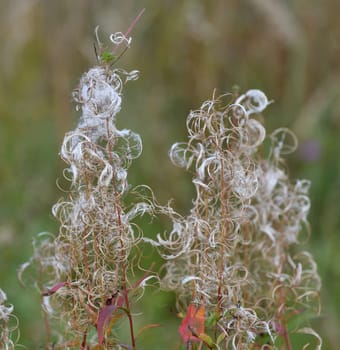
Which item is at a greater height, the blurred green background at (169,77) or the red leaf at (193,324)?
the blurred green background at (169,77)

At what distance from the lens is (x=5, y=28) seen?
337 centimetres

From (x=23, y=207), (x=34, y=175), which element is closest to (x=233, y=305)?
(x=23, y=207)

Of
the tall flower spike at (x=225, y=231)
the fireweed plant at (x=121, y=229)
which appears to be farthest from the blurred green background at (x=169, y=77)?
the fireweed plant at (x=121, y=229)

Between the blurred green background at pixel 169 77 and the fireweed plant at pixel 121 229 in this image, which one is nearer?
the fireweed plant at pixel 121 229

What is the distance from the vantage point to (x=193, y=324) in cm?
90

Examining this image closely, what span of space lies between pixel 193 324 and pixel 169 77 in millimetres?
2410

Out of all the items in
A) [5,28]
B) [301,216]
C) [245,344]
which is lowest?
A: [245,344]

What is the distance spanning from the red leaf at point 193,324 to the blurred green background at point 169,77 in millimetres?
1714

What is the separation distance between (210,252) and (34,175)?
6.91ft

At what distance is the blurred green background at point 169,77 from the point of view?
289 cm

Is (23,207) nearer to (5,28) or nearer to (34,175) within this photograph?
(34,175)

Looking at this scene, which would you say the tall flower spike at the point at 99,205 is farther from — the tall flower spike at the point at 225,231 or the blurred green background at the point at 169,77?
the blurred green background at the point at 169,77

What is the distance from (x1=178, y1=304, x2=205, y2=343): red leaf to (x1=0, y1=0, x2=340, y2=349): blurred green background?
1.71m

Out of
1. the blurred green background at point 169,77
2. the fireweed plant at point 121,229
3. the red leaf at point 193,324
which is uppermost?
the blurred green background at point 169,77
